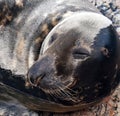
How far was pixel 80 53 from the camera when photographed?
2.32 metres

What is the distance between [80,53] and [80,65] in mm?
66

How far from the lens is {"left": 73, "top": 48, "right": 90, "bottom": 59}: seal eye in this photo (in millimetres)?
2312

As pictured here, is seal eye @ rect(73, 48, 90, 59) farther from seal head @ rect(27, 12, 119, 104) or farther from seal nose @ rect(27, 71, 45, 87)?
seal nose @ rect(27, 71, 45, 87)

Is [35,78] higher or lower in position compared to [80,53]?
lower

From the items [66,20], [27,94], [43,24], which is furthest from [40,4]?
[27,94]

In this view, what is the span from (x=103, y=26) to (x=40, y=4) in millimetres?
721

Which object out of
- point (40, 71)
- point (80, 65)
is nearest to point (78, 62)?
point (80, 65)

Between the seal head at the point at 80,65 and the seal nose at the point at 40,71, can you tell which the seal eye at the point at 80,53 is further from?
the seal nose at the point at 40,71

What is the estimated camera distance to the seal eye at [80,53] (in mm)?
2312

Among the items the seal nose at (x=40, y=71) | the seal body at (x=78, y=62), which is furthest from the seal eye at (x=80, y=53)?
the seal nose at (x=40, y=71)

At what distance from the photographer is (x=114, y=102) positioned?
3.13 m

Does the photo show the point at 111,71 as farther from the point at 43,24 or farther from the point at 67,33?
the point at 43,24

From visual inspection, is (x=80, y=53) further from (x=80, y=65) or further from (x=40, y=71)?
(x=40, y=71)

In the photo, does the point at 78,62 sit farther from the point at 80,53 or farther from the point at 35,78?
the point at 35,78
